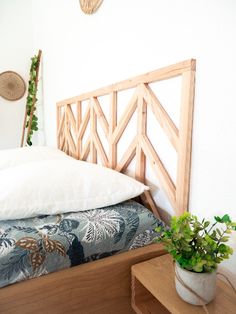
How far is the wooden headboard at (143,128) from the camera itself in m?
0.86

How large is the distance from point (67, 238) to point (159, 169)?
47 centimetres

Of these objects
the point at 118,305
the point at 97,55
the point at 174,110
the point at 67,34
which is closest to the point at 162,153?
the point at 174,110

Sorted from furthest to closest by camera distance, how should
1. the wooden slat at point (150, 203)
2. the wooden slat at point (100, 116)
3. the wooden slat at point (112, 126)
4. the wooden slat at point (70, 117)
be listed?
the wooden slat at point (70, 117)
the wooden slat at point (100, 116)
the wooden slat at point (112, 126)
the wooden slat at point (150, 203)

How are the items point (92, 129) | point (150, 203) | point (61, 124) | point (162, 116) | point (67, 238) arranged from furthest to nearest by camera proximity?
point (61, 124), point (92, 129), point (150, 203), point (162, 116), point (67, 238)

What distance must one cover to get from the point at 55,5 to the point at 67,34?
47cm

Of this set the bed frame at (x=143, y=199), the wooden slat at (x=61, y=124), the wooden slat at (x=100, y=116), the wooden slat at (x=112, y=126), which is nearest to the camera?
the bed frame at (x=143, y=199)

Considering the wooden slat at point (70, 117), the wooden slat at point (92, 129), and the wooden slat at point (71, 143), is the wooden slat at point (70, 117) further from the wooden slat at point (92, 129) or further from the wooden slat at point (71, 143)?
the wooden slat at point (92, 129)

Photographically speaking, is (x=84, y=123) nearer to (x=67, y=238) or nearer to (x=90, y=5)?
(x=90, y=5)

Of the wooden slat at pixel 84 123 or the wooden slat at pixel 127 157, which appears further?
the wooden slat at pixel 84 123

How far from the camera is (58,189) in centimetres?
91

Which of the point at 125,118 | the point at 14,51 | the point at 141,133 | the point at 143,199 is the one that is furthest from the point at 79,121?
the point at 14,51

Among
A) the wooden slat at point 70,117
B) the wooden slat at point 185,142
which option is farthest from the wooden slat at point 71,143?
the wooden slat at point 185,142

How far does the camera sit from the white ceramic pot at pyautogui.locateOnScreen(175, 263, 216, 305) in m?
0.61

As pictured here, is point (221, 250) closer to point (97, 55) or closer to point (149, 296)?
point (149, 296)
